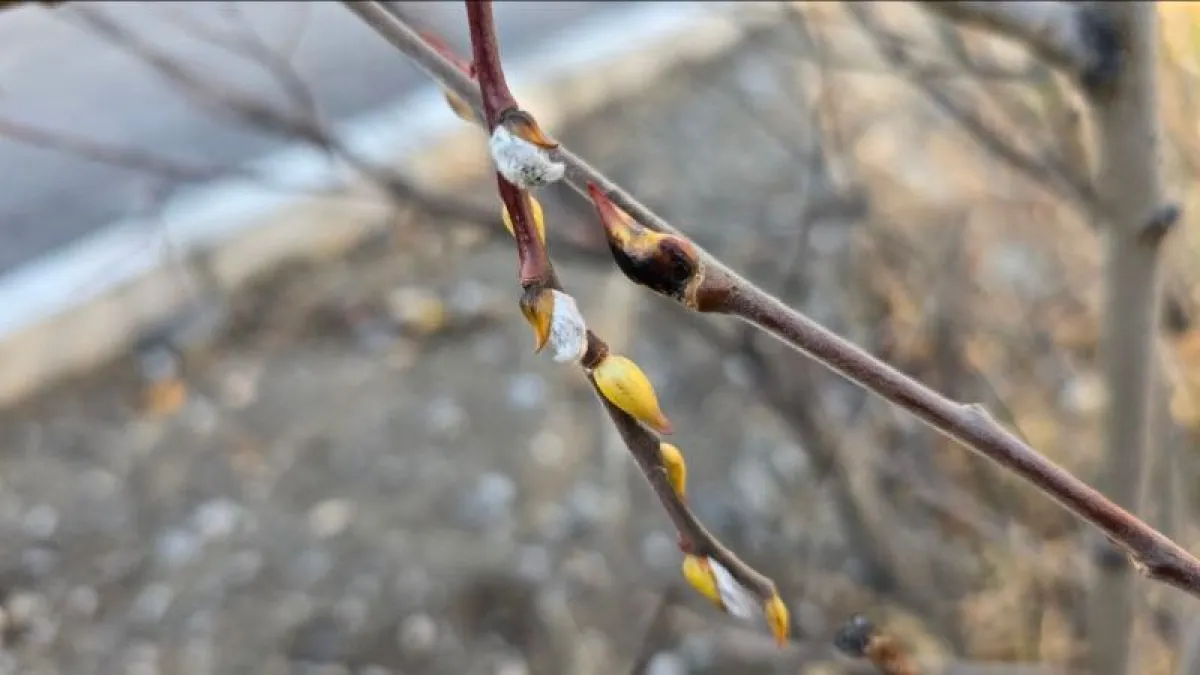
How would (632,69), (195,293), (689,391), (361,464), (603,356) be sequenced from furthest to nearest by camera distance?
(632,69), (195,293), (689,391), (361,464), (603,356)

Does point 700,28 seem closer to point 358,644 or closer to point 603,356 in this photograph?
point 358,644

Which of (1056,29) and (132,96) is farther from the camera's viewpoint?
(132,96)

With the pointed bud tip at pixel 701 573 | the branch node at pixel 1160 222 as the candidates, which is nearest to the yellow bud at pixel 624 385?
the pointed bud tip at pixel 701 573

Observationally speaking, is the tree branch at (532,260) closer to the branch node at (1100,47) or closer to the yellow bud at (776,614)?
the yellow bud at (776,614)

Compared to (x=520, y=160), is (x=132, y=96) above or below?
below

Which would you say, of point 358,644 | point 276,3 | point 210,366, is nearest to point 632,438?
point 358,644

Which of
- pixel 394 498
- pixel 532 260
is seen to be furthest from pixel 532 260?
pixel 394 498

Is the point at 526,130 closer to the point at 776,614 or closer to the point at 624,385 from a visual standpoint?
the point at 624,385

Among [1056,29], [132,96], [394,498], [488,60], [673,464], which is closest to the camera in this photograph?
[488,60]
